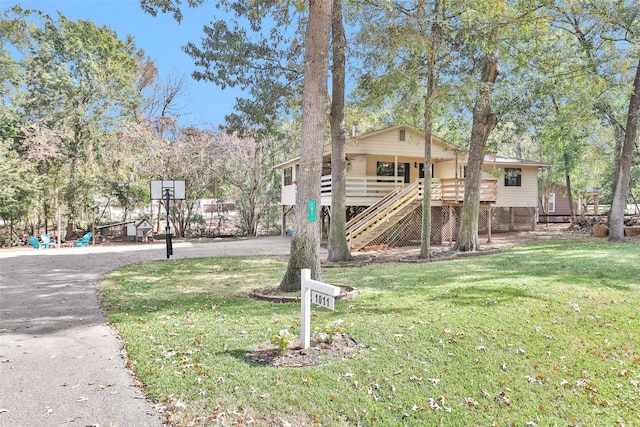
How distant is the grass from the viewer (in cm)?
336

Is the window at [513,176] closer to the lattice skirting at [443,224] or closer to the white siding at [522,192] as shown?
the white siding at [522,192]

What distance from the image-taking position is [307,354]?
4.29 metres

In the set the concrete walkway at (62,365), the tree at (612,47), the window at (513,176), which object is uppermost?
the tree at (612,47)

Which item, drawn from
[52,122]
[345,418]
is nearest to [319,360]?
[345,418]

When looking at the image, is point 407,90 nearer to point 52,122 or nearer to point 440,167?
point 440,167

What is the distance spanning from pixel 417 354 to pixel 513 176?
2056 centimetres

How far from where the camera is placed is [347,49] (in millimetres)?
10203

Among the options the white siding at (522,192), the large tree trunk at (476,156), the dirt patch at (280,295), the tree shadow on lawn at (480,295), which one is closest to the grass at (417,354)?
the tree shadow on lawn at (480,295)

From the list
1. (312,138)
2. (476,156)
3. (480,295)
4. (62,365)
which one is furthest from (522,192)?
(62,365)

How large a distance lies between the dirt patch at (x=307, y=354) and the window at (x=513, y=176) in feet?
66.9

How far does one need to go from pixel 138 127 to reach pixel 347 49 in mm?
15282

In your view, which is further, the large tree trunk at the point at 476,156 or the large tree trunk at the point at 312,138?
the large tree trunk at the point at 476,156

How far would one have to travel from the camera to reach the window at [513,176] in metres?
22.3

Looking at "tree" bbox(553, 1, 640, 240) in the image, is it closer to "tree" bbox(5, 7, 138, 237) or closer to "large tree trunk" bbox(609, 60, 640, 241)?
"large tree trunk" bbox(609, 60, 640, 241)
